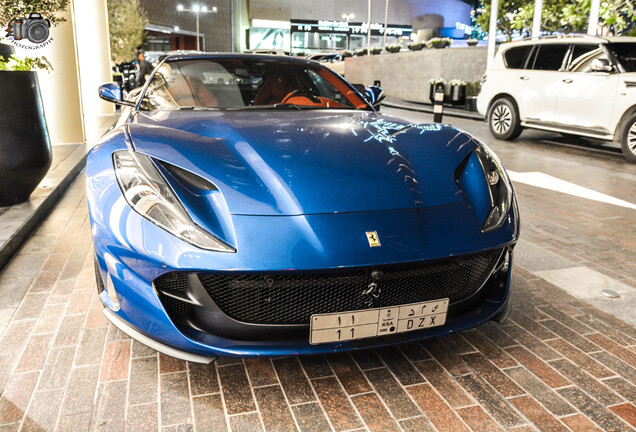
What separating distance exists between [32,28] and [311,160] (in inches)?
247

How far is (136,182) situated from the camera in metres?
2.05

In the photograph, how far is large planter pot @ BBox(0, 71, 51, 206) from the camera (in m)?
4.22

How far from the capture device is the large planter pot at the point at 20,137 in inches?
166

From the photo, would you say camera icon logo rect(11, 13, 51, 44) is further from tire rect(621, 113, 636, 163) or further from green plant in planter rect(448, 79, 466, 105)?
green plant in planter rect(448, 79, 466, 105)

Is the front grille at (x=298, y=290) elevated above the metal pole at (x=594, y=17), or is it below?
below

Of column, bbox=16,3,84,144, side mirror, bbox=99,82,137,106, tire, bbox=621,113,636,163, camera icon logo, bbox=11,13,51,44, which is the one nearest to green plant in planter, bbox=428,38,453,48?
tire, bbox=621,113,636,163

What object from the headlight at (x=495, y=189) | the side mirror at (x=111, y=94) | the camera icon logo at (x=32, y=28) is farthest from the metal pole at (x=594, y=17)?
the side mirror at (x=111, y=94)

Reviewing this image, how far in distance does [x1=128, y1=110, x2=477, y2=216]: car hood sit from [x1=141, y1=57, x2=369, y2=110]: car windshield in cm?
51

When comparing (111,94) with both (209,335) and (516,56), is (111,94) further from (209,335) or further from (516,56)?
(516,56)

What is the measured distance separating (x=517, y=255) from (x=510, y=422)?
2.06m

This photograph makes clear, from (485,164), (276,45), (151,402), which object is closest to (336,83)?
(485,164)

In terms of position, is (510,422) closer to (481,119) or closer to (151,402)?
(151,402)

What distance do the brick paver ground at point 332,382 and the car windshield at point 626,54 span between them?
255 inches

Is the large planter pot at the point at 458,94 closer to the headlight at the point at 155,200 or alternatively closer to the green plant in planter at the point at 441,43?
the green plant in planter at the point at 441,43
